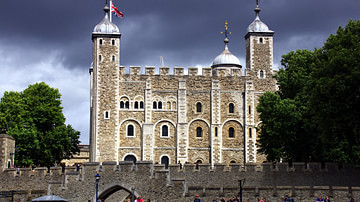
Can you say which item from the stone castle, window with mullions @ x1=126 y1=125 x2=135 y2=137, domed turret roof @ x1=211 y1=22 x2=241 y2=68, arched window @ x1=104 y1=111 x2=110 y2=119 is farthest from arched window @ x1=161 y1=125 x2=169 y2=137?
domed turret roof @ x1=211 y1=22 x2=241 y2=68

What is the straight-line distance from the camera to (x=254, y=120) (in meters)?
59.2

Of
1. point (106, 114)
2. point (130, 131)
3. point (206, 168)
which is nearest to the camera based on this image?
point (206, 168)

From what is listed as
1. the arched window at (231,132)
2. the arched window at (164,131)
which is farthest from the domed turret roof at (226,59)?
the arched window at (164,131)

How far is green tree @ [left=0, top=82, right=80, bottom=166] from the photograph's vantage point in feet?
171

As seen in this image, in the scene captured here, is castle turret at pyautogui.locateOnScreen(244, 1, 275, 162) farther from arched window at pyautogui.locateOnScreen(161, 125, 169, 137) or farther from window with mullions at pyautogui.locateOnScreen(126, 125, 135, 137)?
window with mullions at pyautogui.locateOnScreen(126, 125, 135, 137)

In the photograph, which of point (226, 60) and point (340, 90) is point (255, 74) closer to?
point (226, 60)

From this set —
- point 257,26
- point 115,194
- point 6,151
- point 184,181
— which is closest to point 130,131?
point 257,26

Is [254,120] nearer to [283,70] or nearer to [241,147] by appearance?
[241,147]

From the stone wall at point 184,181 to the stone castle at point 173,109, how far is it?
17.4 meters

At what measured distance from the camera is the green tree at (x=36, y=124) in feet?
171

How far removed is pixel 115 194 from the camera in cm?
3934

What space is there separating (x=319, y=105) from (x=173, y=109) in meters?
24.8

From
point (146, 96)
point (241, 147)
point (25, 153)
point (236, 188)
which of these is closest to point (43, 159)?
point (25, 153)

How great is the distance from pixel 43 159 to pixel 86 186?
19.9 m
